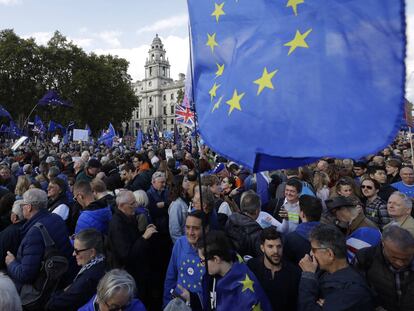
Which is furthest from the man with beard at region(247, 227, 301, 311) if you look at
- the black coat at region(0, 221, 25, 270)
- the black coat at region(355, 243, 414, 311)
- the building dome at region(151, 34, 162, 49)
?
the building dome at region(151, 34, 162, 49)

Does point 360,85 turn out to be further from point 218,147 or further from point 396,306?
point 396,306

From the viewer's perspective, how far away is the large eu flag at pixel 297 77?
5.79 ft

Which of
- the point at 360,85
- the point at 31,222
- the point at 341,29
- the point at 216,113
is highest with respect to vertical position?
the point at 341,29

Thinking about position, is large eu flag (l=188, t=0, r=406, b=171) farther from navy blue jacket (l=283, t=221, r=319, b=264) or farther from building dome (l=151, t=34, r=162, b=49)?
building dome (l=151, t=34, r=162, b=49)

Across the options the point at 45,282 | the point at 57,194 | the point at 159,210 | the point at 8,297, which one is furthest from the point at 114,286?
the point at 57,194

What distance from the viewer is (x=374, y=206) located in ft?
15.5

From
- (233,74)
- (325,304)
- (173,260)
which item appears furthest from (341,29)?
(173,260)

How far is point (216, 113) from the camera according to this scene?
230 cm

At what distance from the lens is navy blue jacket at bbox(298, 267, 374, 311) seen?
2152mm

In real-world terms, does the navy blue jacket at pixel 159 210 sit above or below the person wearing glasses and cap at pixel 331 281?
below

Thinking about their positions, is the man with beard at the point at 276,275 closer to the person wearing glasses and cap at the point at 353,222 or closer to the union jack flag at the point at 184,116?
the person wearing glasses and cap at the point at 353,222

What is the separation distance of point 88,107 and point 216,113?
4056 centimetres

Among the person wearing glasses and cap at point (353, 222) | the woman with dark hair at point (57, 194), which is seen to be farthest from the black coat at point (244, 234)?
the woman with dark hair at point (57, 194)

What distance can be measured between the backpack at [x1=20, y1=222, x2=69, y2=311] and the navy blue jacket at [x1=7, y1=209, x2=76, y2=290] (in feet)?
0.21
